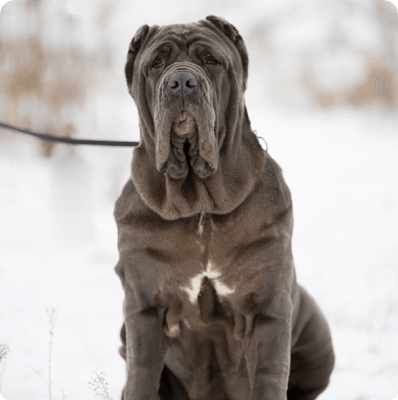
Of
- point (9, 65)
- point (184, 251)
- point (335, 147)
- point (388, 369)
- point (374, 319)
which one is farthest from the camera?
point (335, 147)

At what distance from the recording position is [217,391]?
2.11 m

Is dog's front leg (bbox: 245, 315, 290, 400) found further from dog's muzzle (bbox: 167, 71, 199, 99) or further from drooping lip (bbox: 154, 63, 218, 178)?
dog's muzzle (bbox: 167, 71, 199, 99)

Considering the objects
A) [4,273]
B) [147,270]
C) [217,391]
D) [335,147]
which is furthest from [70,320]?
[335,147]

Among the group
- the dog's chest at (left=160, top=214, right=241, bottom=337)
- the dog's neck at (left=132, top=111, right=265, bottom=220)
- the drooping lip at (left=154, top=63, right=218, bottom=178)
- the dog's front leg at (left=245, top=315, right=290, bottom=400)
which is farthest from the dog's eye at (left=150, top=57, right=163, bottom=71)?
the dog's front leg at (left=245, top=315, right=290, bottom=400)

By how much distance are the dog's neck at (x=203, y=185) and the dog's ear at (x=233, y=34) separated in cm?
15

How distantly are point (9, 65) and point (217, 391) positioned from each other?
2501 millimetres

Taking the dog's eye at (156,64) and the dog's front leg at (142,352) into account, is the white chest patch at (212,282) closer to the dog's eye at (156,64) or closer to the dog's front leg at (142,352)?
the dog's front leg at (142,352)

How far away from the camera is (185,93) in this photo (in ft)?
4.99

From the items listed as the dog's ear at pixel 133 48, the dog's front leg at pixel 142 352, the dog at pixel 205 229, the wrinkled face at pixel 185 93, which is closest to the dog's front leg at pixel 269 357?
the dog at pixel 205 229

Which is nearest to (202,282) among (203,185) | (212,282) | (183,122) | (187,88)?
(212,282)

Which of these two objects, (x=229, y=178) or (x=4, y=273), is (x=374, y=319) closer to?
(x=229, y=178)

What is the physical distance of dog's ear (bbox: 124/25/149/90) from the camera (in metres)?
1.79

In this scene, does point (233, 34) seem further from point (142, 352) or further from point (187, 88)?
point (142, 352)

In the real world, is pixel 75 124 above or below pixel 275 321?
above
